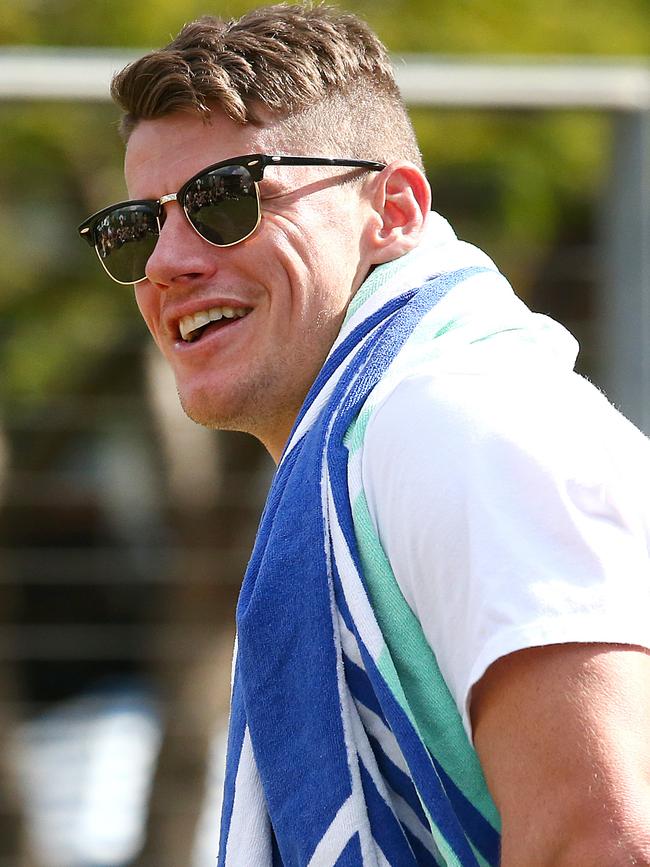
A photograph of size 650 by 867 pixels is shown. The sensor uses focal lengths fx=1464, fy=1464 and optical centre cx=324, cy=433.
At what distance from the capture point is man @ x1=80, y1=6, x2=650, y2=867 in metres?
1.49

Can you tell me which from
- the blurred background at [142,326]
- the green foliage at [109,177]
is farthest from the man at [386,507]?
the green foliage at [109,177]

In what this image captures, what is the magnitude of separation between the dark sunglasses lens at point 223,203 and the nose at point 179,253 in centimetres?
3

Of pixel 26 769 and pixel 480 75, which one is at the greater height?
pixel 480 75

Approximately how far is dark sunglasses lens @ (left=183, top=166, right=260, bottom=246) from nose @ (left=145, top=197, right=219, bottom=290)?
27 mm

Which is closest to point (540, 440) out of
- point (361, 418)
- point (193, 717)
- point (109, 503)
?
point (361, 418)

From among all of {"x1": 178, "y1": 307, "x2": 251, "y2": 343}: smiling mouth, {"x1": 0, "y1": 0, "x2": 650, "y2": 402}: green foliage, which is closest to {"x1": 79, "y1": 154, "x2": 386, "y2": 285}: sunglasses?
{"x1": 178, "y1": 307, "x2": 251, "y2": 343}: smiling mouth

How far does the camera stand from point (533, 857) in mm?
1475

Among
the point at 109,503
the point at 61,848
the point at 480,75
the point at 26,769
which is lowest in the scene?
the point at 61,848

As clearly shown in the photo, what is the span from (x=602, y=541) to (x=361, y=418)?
354 millimetres

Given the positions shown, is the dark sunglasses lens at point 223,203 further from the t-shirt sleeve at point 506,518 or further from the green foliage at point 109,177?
the green foliage at point 109,177

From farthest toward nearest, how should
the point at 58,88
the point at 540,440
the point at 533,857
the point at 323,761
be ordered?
the point at 58,88
the point at 323,761
the point at 540,440
the point at 533,857

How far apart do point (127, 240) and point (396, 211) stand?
43 centimetres

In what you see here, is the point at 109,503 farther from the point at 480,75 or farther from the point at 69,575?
the point at 480,75

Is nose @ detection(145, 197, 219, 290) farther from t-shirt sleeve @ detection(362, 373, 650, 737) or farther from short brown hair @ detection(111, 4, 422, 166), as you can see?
t-shirt sleeve @ detection(362, 373, 650, 737)
